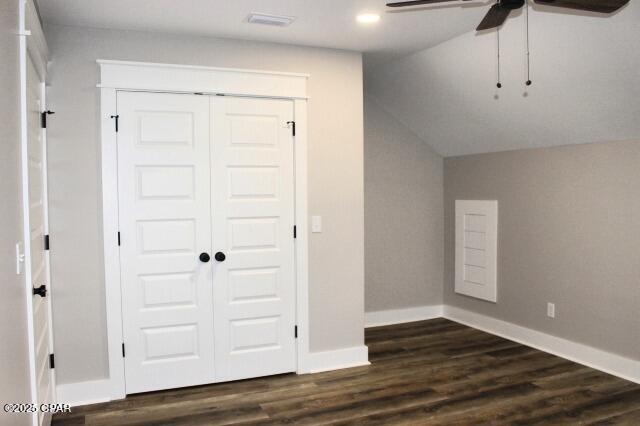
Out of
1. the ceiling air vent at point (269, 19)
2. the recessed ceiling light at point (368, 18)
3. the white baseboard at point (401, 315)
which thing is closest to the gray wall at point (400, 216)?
the white baseboard at point (401, 315)

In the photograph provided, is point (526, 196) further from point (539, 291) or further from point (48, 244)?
point (48, 244)

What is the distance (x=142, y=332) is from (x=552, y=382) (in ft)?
9.72

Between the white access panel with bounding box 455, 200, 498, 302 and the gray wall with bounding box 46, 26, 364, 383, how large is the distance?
158cm

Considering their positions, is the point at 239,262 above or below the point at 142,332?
above

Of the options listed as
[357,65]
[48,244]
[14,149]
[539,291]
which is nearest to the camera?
[14,149]

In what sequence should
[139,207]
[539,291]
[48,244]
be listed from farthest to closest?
[539,291], [139,207], [48,244]

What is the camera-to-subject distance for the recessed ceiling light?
336 cm

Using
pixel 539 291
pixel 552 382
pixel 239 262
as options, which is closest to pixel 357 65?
pixel 239 262

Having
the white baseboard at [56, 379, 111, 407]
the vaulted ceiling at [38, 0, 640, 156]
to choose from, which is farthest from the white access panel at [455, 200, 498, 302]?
the white baseboard at [56, 379, 111, 407]

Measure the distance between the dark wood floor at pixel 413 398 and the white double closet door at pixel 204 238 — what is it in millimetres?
253

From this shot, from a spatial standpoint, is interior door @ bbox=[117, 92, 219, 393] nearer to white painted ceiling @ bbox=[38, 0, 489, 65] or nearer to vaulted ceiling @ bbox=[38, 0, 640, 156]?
white painted ceiling @ bbox=[38, 0, 489, 65]

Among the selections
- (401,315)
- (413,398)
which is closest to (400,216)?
(401,315)

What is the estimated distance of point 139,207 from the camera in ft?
11.9

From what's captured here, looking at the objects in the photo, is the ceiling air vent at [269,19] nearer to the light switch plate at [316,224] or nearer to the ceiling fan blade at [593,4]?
the light switch plate at [316,224]
